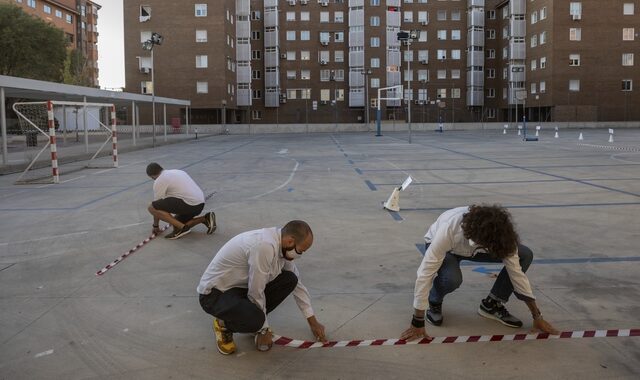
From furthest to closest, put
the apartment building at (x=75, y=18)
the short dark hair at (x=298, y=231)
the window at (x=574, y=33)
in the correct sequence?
the apartment building at (x=75, y=18) → the window at (x=574, y=33) → the short dark hair at (x=298, y=231)

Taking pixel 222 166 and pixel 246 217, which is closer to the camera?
pixel 246 217

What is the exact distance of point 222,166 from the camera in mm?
22344

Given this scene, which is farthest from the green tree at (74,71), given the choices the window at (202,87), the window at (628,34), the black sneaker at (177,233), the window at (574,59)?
the window at (628,34)

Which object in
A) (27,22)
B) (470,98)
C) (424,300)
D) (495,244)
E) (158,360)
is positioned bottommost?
(158,360)

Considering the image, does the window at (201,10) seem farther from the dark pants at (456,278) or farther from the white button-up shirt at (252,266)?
the white button-up shirt at (252,266)

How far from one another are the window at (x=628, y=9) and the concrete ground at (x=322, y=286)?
66163mm

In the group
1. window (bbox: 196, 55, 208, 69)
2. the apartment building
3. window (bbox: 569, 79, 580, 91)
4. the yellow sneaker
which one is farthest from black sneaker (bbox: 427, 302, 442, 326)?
the apartment building

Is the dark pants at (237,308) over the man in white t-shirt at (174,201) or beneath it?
beneath

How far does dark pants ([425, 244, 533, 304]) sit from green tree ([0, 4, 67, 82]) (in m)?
61.6

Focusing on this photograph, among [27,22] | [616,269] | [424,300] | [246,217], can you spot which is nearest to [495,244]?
[424,300]

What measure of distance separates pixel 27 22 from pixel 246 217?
2267 inches

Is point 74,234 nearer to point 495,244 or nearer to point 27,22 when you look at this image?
point 495,244

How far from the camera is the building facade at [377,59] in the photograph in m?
71.1

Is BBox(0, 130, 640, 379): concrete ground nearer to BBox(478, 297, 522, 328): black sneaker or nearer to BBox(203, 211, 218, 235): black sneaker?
BBox(478, 297, 522, 328): black sneaker
